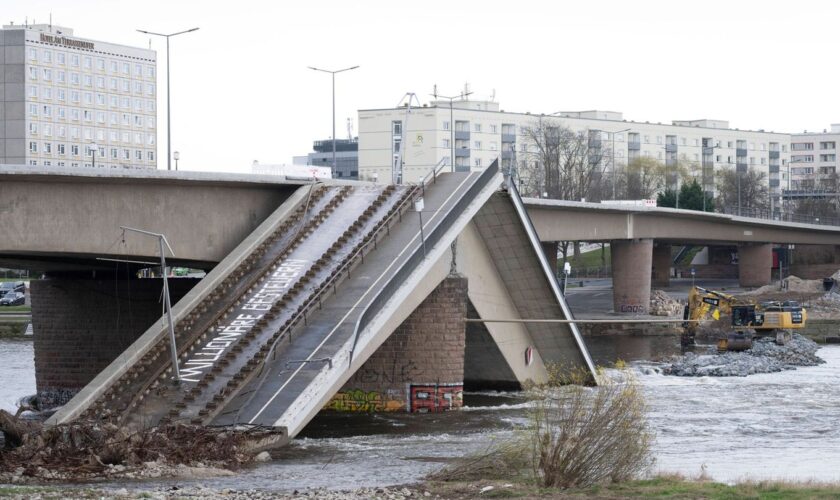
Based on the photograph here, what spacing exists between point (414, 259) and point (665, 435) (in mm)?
8526

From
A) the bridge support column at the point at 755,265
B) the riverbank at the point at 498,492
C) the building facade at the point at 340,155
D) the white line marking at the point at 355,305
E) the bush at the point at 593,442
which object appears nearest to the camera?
the riverbank at the point at 498,492

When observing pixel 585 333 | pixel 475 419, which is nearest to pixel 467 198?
pixel 475 419

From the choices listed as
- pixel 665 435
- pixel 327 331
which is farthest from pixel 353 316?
pixel 665 435

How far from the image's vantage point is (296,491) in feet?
80.2

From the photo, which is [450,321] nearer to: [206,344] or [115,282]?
[206,344]

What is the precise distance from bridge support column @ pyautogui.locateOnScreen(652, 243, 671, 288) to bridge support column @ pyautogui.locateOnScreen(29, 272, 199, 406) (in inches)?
2823

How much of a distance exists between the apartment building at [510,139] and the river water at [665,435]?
118 ft

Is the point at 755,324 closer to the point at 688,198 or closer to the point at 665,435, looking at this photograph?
the point at 665,435

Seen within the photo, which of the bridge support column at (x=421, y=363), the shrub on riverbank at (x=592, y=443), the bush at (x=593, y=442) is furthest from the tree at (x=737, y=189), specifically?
the bush at (x=593, y=442)

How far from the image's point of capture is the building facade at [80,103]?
127 metres

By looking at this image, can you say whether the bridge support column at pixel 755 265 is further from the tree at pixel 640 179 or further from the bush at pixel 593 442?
the bush at pixel 593 442

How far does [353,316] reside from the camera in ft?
120

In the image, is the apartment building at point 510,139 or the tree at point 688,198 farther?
the tree at point 688,198

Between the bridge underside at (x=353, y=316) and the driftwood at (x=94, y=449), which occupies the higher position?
the bridge underside at (x=353, y=316)
